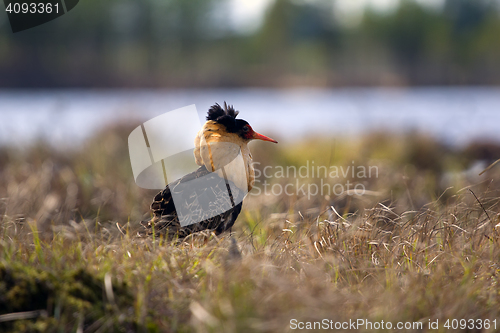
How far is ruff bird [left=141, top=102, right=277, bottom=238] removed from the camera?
3.64 meters

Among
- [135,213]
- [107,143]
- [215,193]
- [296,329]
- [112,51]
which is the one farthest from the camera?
[112,51]

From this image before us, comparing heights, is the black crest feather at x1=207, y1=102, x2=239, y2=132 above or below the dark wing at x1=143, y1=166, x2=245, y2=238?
above

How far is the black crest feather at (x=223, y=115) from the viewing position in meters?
3.73

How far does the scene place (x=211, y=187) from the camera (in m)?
3.68

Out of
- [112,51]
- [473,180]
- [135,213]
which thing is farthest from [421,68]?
[135,213]

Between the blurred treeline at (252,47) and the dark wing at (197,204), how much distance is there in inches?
1158

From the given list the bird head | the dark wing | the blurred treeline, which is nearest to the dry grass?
the dark wing

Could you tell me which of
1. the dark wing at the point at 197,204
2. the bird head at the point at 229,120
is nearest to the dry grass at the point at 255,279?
the dark wing at the point at 197,204

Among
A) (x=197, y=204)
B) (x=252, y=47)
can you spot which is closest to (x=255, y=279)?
(x=197, y=204)

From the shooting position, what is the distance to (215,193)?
3674 millimetres

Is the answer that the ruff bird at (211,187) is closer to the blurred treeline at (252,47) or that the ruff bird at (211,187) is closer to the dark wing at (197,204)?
the dark wing at (197,204)

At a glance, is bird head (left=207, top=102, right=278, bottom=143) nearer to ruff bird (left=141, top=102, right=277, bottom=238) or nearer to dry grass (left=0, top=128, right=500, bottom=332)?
ruff bird (left=141, top=102, right=277, bottom=238)

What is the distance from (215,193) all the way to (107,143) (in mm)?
5849

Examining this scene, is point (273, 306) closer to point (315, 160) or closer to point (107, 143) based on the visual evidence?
point (315, 160)
